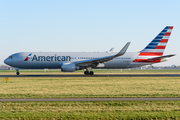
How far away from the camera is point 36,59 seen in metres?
46.8

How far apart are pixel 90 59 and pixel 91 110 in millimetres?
35311

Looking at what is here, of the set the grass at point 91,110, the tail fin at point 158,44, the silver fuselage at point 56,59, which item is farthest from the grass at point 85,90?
the tail fin at point 158,44

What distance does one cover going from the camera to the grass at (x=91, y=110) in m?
11.6

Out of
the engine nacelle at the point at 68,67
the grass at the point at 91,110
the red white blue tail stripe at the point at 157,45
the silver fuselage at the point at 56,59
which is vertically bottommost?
the grass at the point at 91,110

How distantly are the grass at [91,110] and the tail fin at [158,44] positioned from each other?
112 ft

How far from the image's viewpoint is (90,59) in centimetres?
4812

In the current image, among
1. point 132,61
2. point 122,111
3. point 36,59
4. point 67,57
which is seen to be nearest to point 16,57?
point 36,59

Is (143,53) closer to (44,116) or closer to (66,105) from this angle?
(66,105)

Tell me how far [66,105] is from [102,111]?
2740 mm

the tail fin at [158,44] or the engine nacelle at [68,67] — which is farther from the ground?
the tail fin at [158,44]

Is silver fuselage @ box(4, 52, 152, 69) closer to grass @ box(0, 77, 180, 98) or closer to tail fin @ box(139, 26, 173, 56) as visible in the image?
tail fin @ box(139, 26, 173, 56)

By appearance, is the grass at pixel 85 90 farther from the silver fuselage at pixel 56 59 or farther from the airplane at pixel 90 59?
the silver fuselage at pixel 56 59

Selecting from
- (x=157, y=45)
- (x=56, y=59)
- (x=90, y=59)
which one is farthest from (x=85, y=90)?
(x=157, y=45)

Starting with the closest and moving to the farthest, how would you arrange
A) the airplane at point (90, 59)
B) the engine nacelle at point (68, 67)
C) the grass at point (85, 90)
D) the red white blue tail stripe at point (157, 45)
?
the grass at point (85, 90) → the engine nacelle at point (68, 67) → the airplane at point (90, 59) → the red white blue tail stripe at point (157, 45)
